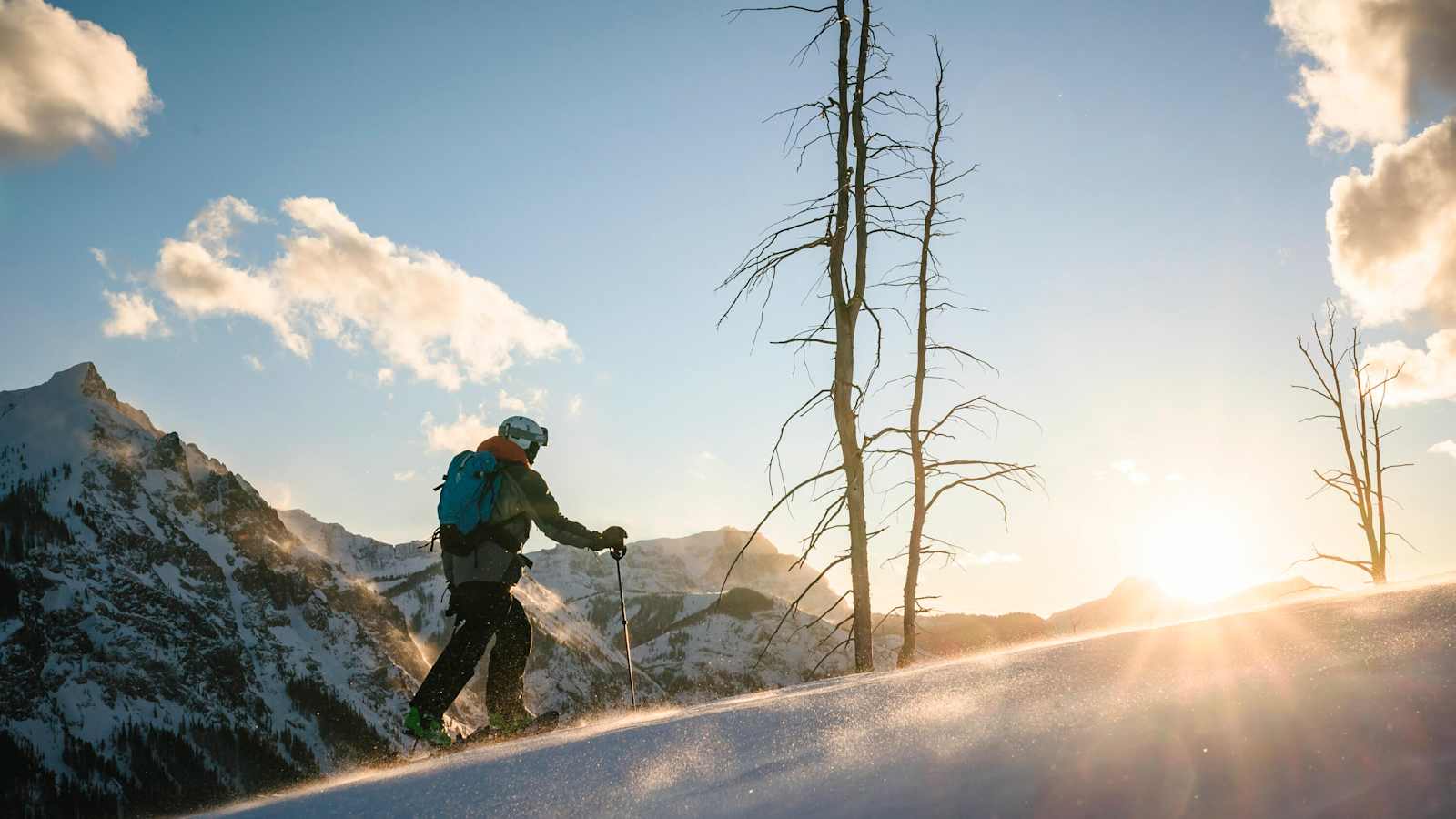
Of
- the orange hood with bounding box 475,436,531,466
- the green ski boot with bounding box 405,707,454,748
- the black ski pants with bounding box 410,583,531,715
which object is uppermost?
the orange hood with bounding box 475,436,531,466

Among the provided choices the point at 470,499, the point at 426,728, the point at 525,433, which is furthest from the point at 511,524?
the point at 426,728

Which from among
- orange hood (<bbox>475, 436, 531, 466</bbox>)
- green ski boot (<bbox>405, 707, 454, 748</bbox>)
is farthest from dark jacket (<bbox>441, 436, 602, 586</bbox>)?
green ski boot (<bbox>405, 707, 454, 748</bbox>)

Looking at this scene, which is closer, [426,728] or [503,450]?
[426,728]

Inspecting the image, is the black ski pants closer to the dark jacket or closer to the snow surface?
the dark jacket

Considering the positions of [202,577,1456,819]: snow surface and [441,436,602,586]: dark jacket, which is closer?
[202,577,1456,819]: snow surface

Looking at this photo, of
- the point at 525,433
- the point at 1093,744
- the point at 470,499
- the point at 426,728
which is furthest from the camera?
the point at 525,433

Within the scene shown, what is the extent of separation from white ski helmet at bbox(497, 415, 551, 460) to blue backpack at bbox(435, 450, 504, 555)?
0.47m

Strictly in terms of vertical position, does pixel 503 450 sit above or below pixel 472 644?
above

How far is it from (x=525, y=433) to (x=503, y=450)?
39cm

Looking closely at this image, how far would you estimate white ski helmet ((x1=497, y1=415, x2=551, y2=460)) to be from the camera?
656 cm

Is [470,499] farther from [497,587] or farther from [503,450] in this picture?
[497,587]

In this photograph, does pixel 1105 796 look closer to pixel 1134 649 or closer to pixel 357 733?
pixel 1134 649

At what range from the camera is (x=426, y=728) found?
19.4 ft

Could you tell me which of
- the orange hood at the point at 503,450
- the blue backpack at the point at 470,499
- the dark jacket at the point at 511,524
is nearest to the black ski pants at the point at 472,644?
the dark jacket at the point at 511,524
